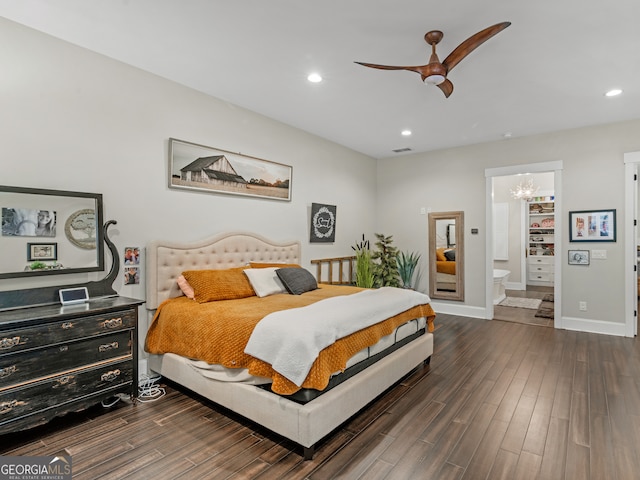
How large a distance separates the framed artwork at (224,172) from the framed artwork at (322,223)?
2.07 feet

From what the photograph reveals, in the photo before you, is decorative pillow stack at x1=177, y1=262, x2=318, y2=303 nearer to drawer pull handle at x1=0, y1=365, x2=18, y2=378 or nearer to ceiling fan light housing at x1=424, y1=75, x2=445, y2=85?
drawer pull handle at x1=0, y1=365, x2=18, y2=378

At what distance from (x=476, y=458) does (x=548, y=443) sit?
21.6 inches

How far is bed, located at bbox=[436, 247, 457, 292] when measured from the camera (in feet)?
19.7

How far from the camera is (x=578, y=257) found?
4.93m

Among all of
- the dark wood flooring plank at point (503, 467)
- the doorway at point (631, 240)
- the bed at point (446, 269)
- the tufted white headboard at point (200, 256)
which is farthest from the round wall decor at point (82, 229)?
the doorway at point (631, 240)

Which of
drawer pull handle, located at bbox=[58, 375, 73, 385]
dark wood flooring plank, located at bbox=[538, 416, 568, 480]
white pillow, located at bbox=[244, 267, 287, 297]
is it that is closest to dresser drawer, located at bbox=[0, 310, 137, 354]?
drawer pull handle, located at bbox=[58, 375, 73, 385]

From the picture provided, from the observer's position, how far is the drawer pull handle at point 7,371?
2061mm

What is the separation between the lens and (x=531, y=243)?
8.88m

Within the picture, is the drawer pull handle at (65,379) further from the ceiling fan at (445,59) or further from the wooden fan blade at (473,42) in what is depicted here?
the wooden fan blade at (473,42)

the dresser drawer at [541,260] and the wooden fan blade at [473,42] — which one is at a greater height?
the wooden fan blade at [473,42]

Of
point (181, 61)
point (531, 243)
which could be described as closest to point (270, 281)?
point (181, 61)

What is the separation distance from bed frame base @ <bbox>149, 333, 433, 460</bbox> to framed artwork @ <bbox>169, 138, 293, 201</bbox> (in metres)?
1.77

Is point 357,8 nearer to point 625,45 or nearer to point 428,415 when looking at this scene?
point 625,45

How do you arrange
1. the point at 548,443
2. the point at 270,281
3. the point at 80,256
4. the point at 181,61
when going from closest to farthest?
the point at 548,443
the point at 80,256
the point at 181,61
the point at 270,281
